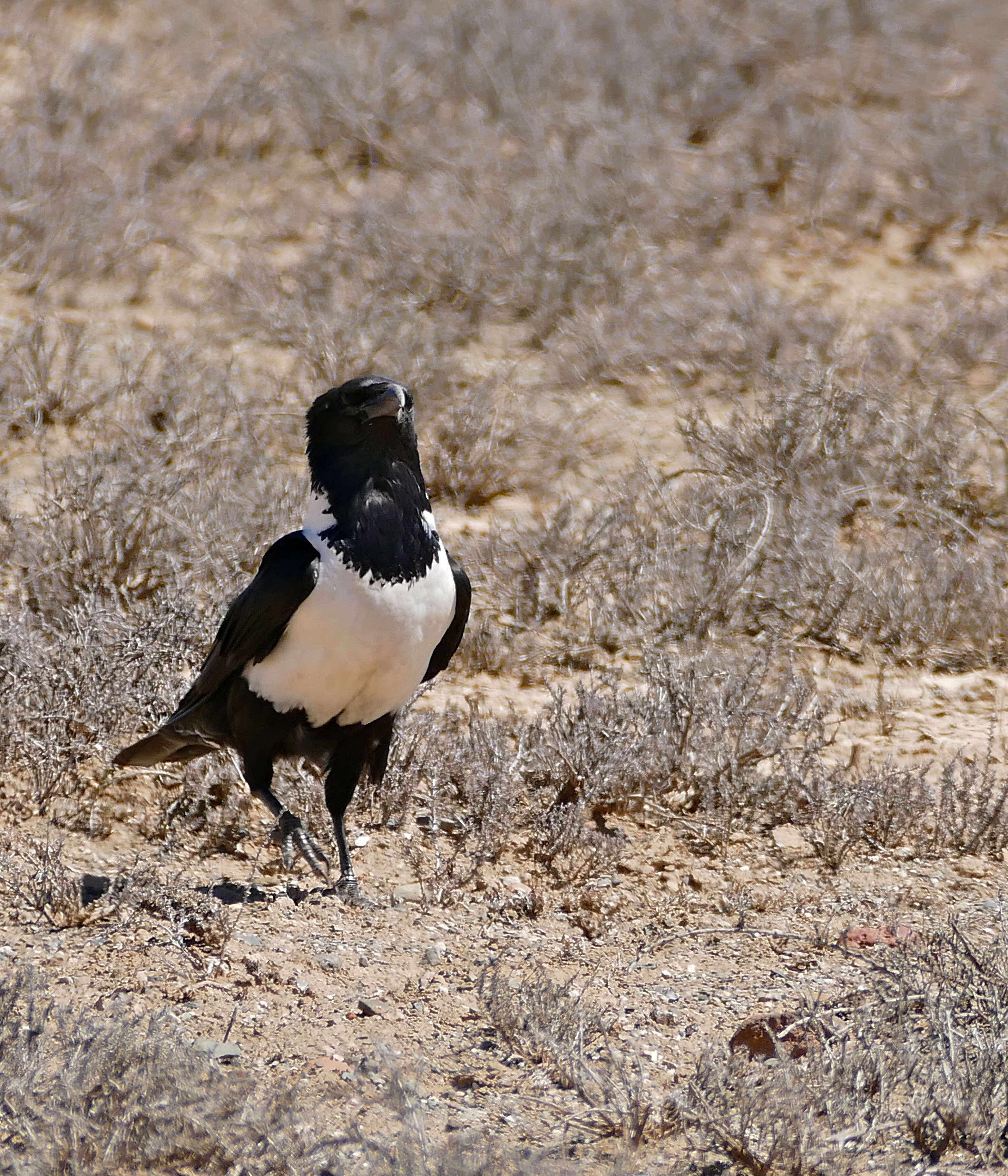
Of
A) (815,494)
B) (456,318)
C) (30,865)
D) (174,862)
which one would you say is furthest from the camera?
(456,318)

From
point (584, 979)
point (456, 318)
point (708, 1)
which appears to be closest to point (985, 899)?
point (584, 979)

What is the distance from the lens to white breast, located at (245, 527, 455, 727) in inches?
159

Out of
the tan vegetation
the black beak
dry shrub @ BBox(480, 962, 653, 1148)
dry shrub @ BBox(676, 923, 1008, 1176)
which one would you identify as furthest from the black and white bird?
dry shrub @ BBox(676, 923, 1008, 1176)

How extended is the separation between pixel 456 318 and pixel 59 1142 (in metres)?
6.44

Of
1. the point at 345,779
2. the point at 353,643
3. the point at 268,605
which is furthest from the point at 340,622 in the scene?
the point at 345,779

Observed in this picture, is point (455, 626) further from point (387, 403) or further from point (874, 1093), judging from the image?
point (874, 1093)

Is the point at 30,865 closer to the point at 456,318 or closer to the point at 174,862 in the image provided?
the point at 174,862

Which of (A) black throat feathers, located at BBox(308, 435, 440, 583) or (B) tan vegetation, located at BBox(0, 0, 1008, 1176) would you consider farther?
(A) black throat feathers, located at BBox(308, 435, 440, 583)

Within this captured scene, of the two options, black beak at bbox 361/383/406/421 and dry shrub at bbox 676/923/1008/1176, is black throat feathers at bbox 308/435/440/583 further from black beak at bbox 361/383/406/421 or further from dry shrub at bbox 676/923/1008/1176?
dry shrub at bbox 676/923/1008/1176

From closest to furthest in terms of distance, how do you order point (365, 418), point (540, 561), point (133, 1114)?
point (133, 1114) < point (365, 418) < point (540, 561)

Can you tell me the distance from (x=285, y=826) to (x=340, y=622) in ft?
2.48

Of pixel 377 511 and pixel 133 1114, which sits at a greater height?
pixel 377 511

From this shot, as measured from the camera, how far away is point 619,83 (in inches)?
413

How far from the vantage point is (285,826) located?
14.4 feet
